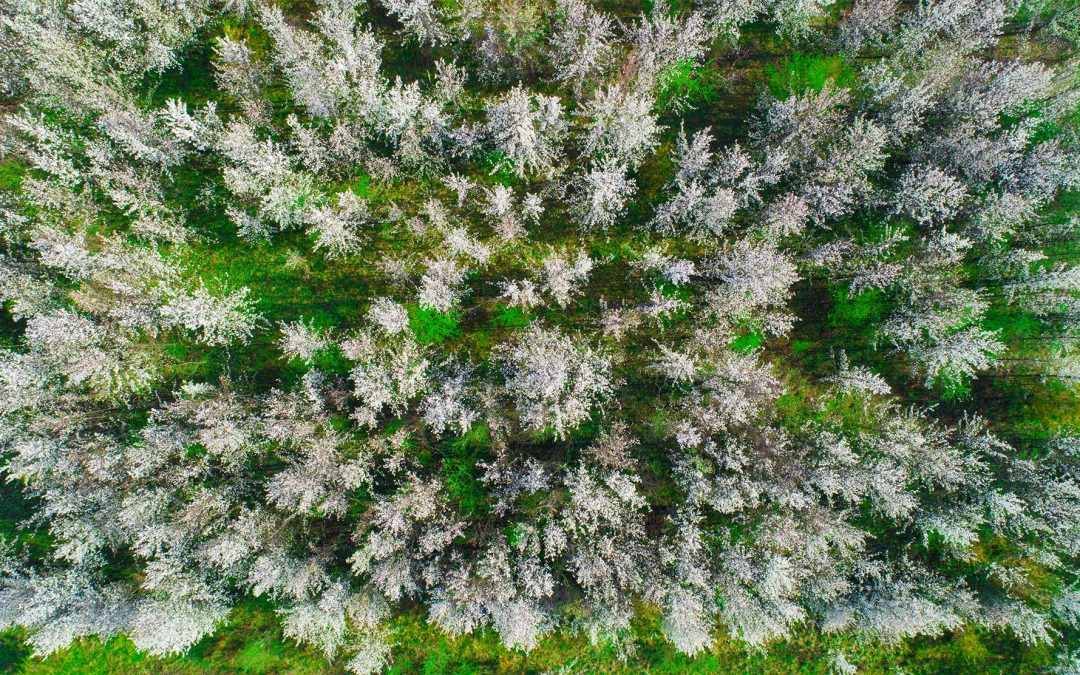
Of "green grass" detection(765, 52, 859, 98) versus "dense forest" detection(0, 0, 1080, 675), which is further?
"green grass" detection(765, 52, 859, 98)

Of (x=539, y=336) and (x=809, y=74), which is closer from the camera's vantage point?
(x=539, y=336)

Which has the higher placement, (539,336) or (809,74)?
(809,74)

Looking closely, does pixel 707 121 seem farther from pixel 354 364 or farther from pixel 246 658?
pixel 246 658

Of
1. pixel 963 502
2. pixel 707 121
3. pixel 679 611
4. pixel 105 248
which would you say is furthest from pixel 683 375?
pixel 105 248

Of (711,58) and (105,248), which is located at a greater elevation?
(711,58)

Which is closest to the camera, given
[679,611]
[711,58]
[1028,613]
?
→ [679,611]

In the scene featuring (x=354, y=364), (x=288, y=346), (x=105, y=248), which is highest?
(x=105, y=248)

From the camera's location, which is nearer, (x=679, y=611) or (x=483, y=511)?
(x=679, y=611)

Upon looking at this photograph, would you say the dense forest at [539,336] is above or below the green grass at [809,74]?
below
